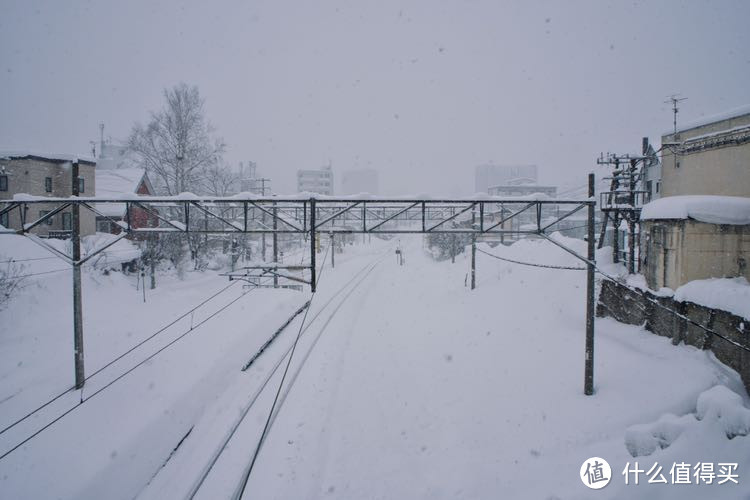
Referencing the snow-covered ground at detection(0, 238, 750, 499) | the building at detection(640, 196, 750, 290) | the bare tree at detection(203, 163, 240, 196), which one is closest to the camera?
the snow-covered ground at detection(0, 238, 750, 499)

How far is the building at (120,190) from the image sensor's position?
102ft

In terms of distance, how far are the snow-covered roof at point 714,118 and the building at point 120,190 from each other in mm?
41547

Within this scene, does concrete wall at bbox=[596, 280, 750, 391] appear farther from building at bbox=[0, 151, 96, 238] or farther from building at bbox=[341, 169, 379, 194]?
building at bbox=[341, 169, 379, 194]

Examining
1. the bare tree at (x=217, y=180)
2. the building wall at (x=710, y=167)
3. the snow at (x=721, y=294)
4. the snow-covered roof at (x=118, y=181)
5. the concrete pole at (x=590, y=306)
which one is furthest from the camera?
the snow-covered roof at (x=118, y=181)

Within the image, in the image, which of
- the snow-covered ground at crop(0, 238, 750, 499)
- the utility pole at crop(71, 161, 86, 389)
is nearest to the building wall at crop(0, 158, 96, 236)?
the snow-covered ground at crop(0, 238, 750, 499)

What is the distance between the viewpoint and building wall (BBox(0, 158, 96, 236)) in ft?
80.2

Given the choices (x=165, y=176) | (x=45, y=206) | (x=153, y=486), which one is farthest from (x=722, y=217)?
(x=45, y=206)

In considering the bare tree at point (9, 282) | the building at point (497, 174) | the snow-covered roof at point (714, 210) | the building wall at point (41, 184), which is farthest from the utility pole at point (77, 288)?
the building at point (497, 174)

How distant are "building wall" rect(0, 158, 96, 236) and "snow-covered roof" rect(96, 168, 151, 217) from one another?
82.7 inches

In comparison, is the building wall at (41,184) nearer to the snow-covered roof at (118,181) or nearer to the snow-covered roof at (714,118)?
the snow-covered roof at (118,181)

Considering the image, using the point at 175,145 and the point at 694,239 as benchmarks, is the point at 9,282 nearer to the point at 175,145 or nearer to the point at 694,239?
the point at 175,145

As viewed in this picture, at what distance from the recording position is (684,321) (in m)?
10.4

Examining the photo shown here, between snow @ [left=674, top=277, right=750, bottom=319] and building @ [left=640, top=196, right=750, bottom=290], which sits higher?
building @ [left=640, top=196, right=750, bottom=290]

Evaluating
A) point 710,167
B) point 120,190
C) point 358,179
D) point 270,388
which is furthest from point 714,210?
point 358,179
